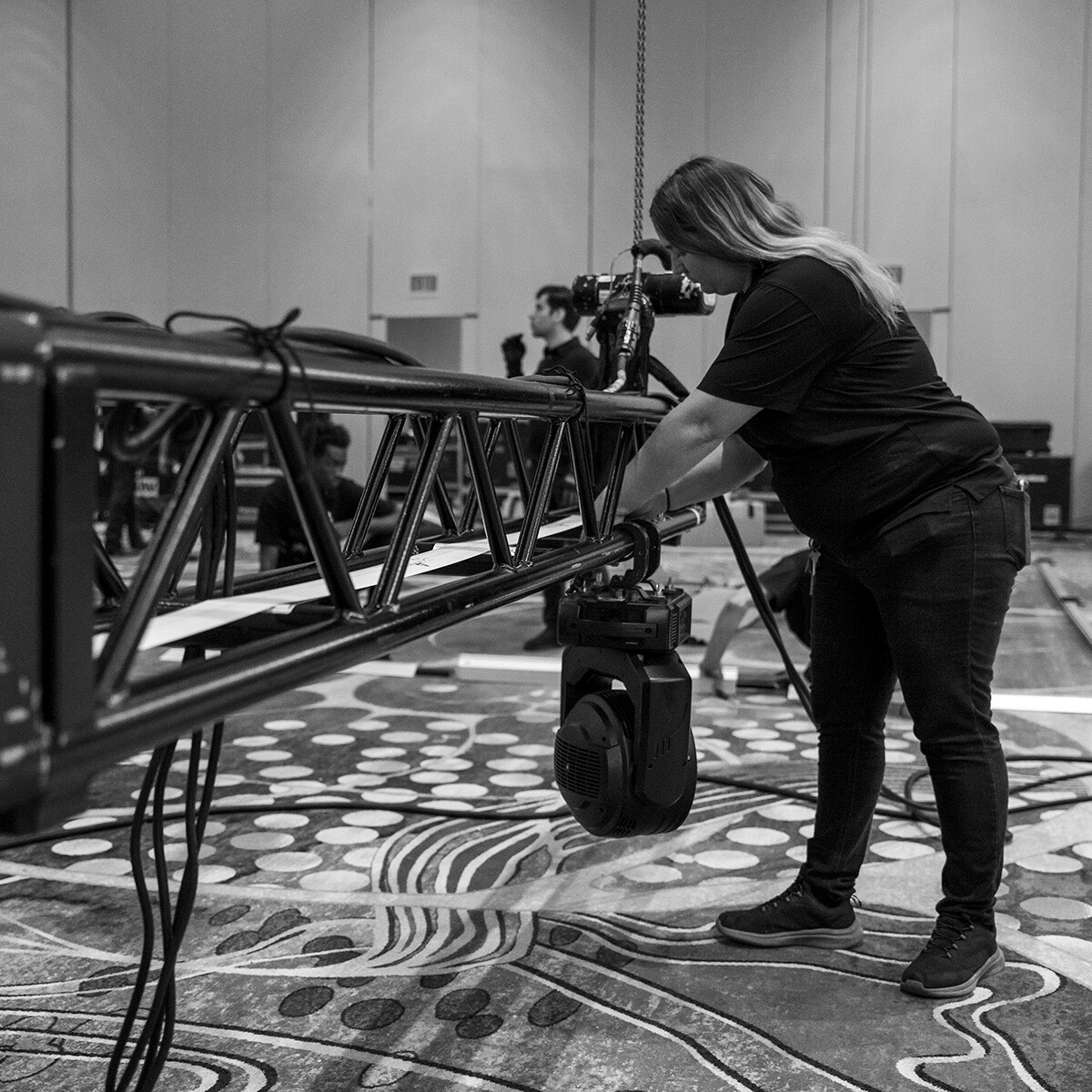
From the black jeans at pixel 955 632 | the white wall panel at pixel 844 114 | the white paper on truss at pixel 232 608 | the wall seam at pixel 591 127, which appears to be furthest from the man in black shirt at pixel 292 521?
the white wall panel at pixel 844 114

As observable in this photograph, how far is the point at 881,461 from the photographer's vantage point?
71.0 inches

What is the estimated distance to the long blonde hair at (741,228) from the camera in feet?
5.88

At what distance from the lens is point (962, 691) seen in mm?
1819

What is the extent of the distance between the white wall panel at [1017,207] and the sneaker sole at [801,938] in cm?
923

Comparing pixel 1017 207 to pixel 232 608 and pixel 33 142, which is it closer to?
pixel 33 142

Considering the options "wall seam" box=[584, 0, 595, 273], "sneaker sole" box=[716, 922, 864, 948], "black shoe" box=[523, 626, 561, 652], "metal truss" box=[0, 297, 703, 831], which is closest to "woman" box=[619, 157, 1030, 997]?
"sneaker sole" box=[716, 922, 864, 948]

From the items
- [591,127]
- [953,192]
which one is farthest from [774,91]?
[953,192]

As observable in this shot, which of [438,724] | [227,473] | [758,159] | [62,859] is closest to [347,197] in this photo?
[758,159]

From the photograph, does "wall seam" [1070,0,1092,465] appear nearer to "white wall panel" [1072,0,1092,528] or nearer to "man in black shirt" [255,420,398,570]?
"white wall panel" [1072,0,1092,528]

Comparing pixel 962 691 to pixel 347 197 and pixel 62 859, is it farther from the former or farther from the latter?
pixel 347 197

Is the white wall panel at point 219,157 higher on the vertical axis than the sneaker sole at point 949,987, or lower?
higher

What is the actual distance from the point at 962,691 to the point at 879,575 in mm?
210

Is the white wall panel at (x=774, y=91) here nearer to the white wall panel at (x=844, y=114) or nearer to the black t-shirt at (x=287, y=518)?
the white wall panel at (x=844, y=114)

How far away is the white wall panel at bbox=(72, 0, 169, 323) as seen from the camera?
37.7ft
